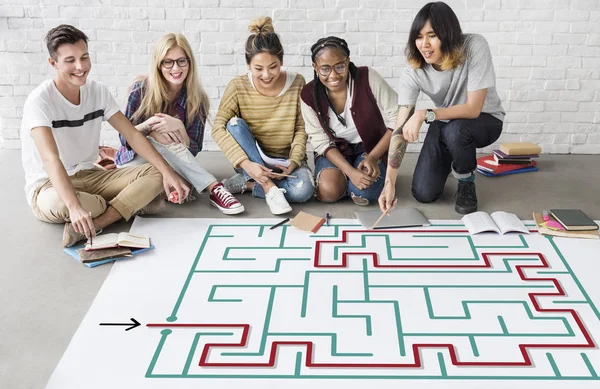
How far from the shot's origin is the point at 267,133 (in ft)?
11.5

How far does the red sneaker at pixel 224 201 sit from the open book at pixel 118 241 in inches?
19.7

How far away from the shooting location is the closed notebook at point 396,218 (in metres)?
3.10

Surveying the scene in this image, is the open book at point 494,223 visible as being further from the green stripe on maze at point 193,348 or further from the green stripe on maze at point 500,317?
the green stripe on maze at point 193,348

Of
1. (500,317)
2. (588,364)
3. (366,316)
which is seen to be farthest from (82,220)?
(588,364)

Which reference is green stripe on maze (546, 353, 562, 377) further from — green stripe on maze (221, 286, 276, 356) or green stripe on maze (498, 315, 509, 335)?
green stripe on maze (221, 286, 276, 356)

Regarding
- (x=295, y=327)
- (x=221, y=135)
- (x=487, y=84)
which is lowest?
(x=295, y=327)

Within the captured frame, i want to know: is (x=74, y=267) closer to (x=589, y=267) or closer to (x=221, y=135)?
(x=221, y=135)

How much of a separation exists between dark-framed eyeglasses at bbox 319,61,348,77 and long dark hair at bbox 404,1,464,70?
0.32 metres

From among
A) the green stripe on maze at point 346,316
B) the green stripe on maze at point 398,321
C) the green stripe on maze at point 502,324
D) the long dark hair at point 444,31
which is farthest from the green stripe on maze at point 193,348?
the long dark hair at point 444,31

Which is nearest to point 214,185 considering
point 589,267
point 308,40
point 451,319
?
point 308,40

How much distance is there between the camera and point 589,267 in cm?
268

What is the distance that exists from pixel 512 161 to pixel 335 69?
1348 millimetres

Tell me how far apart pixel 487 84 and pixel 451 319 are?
128 cm

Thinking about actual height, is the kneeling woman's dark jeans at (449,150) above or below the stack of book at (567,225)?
above
